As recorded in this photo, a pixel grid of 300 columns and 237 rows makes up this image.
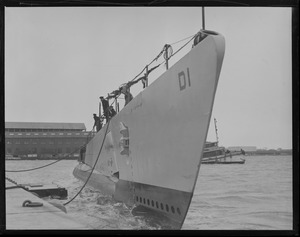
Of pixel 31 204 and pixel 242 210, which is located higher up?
pixel 31 204

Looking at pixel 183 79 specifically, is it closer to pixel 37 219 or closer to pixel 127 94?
pixel 127 94

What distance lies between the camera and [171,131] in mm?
4711

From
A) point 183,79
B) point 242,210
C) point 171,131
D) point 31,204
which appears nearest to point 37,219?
point 31,204

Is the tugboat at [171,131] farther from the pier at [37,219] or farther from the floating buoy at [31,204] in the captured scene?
the floating buoy at [31,204]

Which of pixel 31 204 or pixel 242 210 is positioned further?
pixel 242 210

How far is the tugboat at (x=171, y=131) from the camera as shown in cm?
411

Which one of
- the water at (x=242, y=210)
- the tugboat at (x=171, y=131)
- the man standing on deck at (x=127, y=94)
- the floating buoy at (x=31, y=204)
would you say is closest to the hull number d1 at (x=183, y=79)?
the tugboat at (x=171, y=131)

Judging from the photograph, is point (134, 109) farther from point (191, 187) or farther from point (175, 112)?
point (191, 187)

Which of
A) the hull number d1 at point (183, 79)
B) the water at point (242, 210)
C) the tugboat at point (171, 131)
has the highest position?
the hull number d1 at point (183, 79)

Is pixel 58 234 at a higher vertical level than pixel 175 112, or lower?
lower

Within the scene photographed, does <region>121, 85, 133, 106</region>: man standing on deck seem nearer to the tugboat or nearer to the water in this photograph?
the tugboat

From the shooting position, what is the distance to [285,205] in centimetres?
384

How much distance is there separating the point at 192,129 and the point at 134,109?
188 centimetres

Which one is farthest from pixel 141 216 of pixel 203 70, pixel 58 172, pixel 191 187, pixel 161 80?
pixel 58 172
